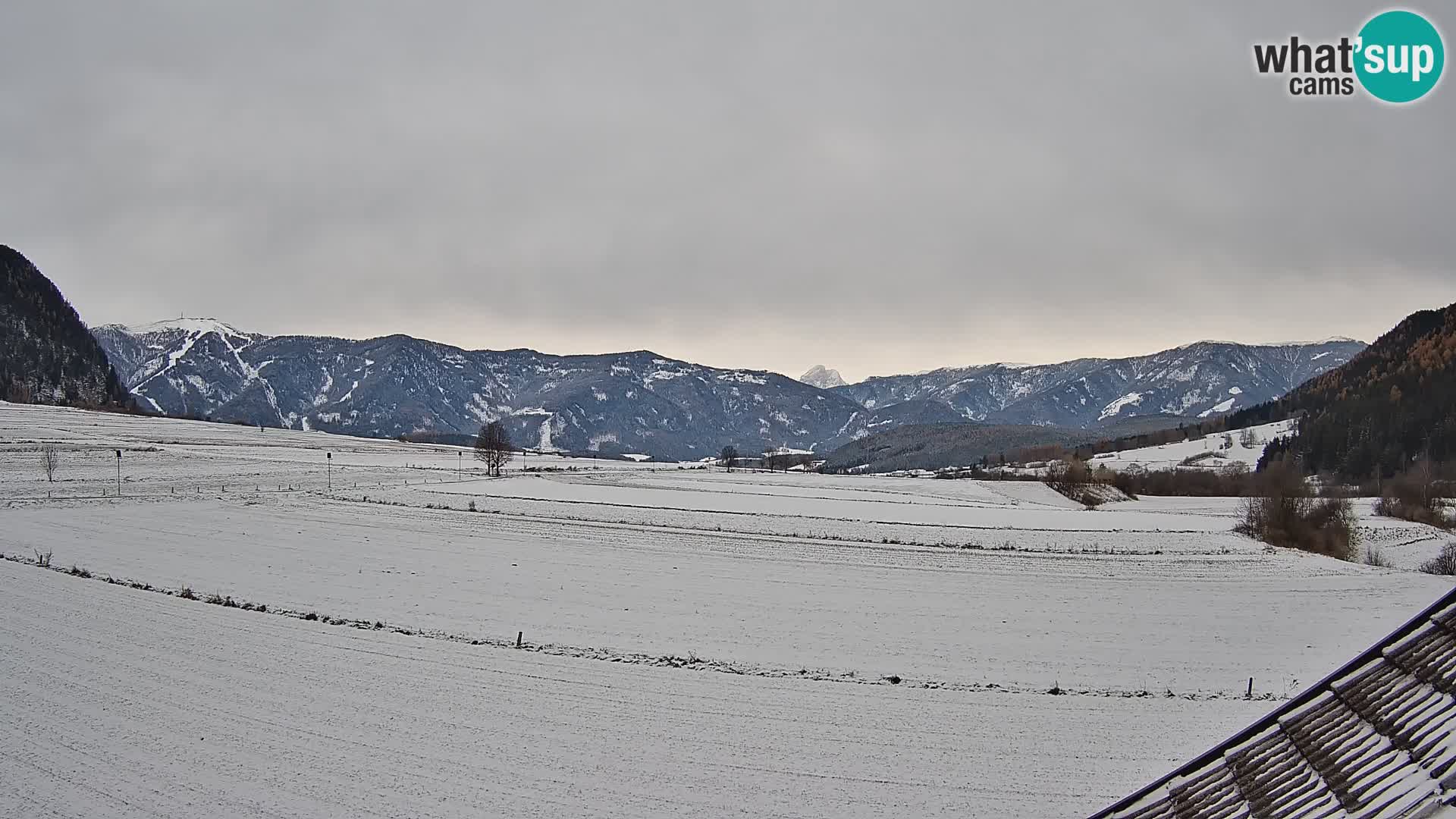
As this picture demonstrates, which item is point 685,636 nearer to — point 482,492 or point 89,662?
point 89,662

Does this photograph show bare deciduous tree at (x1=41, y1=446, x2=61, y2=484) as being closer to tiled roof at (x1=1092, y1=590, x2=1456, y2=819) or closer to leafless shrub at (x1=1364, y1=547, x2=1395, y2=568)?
tiled roof at (x1=1092, y1=590, x2=1456, y2=819)

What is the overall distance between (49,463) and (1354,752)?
→ 97111 millimetres

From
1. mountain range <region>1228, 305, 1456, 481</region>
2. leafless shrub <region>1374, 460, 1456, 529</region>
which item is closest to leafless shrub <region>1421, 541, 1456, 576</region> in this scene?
leafless shrub <region>1374, 460, 1456, 529</region>

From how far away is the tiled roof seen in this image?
4.42 meters

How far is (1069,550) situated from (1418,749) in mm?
48716

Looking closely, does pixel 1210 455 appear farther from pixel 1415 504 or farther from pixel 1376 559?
pixel 1376 559

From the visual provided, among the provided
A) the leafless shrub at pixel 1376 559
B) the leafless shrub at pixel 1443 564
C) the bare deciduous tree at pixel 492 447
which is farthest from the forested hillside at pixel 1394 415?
the bare deciduous tree at pixel 492 447

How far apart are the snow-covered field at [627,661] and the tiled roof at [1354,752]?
27.2ft

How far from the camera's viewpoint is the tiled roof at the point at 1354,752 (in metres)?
4.42

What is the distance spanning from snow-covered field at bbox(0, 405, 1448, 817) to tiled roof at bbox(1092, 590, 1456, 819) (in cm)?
829

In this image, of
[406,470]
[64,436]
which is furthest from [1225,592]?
[64,436]

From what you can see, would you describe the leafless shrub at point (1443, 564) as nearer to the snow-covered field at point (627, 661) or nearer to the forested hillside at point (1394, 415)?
the snow-covered field at point (627, 661)

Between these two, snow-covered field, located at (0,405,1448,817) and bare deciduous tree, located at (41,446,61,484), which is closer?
snow-covered field, located at (0,405,1448,817)

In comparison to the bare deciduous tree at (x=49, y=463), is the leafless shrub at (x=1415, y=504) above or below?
below
